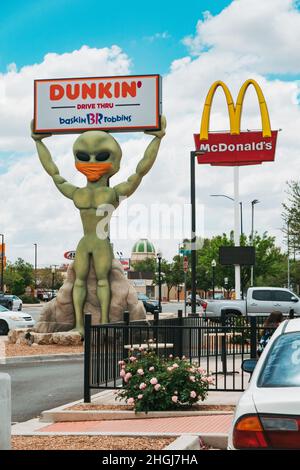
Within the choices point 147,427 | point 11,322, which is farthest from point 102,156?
point 147,427

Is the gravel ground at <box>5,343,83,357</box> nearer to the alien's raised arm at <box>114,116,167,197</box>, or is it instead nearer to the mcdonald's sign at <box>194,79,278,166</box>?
the alien's raised arm at <box>114,116,167,197</box>

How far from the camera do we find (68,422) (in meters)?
10.4

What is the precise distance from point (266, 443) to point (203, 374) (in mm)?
6108

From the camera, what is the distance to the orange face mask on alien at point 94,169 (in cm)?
2508

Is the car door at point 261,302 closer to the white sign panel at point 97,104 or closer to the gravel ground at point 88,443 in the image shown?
the white sign panel at point 97,104

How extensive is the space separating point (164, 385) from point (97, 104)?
1852cm

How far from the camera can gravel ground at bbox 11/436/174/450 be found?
26.4 ft

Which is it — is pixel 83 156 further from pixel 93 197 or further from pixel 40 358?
pixel 40 358

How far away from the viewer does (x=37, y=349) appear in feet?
73.9

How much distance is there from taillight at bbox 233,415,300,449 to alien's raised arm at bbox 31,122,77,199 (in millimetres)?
21131

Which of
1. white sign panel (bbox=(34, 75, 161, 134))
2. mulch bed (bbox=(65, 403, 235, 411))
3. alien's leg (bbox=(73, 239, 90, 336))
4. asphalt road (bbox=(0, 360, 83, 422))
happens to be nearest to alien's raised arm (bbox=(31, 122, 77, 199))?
white sign panel (bbox=(34, 75, 161, 134))

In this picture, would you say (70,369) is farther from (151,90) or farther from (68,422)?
(151,90)

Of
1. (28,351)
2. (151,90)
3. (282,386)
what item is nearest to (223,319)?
(28,351)

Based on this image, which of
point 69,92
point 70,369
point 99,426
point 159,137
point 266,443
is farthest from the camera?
point 69,92
